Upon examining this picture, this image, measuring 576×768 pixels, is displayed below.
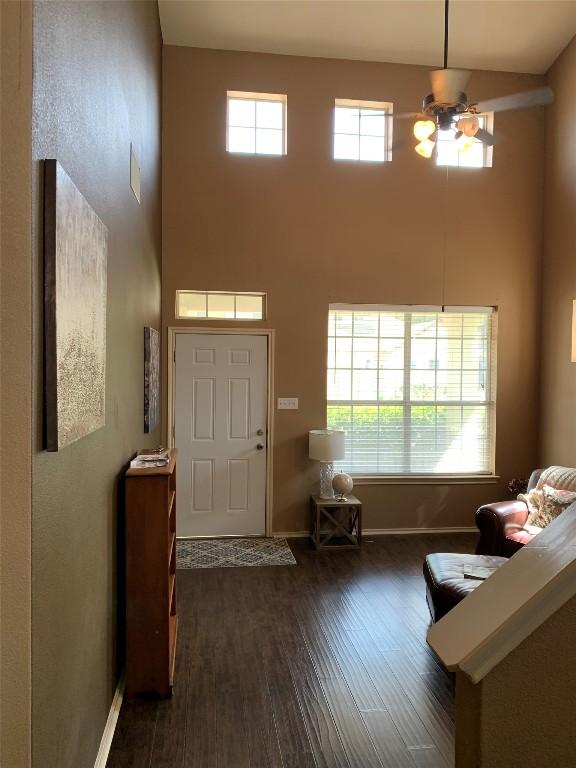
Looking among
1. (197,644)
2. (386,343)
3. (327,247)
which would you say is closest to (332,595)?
(197,644)

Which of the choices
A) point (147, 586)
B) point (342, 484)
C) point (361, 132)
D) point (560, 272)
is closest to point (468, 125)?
point (361, 132)

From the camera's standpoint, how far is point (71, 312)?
66.7 inches

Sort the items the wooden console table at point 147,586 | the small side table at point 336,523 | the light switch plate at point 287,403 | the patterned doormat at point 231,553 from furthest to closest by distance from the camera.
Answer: the light switch plate at point 287,403 → the small side table at point 336,523 → the patterned doormat at point 231,553 → the wooden console table at point 147,586

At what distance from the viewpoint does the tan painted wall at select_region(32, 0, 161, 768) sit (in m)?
1.49

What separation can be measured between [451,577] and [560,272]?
360 cm

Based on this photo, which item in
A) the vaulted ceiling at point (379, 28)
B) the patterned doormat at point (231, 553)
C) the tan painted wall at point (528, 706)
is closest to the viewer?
the tan painted wall at point (528, 706)

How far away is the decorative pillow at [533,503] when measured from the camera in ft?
14.9

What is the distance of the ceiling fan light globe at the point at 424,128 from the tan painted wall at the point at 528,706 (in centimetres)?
335

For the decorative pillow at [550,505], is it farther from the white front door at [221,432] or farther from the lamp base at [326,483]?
the white front door at [221,432]

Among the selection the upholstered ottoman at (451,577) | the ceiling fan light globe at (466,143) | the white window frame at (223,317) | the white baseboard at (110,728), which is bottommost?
the white baseboard at (110,728)

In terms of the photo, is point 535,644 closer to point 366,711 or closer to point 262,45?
point 366,711

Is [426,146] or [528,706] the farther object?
[426,146]

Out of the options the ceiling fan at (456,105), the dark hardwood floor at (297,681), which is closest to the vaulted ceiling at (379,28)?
the ceiling fan at (456,105)

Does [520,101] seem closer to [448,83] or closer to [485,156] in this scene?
[448,83]
